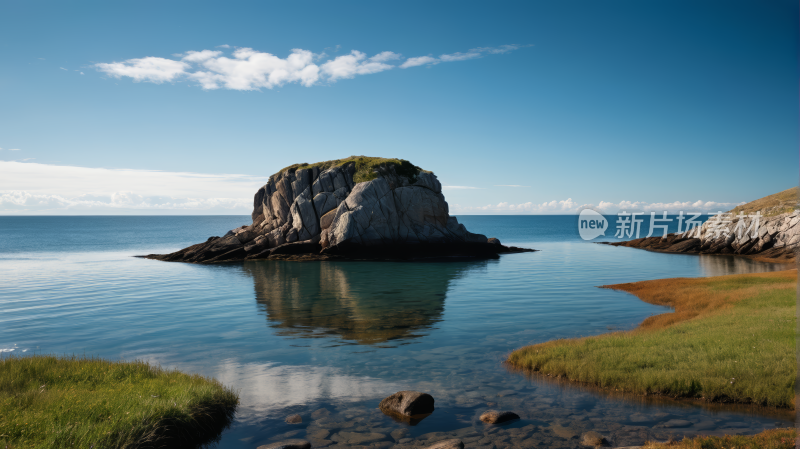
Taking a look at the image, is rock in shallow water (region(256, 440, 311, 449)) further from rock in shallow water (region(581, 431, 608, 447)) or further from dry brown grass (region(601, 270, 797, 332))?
dry brown grass (region(601, 270, 797, 332))

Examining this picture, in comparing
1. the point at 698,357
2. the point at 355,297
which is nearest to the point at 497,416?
the point at 698,357

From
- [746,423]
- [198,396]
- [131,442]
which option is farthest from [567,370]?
[131,442]

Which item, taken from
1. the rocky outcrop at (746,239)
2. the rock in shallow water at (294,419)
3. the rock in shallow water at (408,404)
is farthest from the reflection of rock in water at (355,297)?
the rocky outcrop at (746,239)

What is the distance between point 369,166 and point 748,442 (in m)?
70.0

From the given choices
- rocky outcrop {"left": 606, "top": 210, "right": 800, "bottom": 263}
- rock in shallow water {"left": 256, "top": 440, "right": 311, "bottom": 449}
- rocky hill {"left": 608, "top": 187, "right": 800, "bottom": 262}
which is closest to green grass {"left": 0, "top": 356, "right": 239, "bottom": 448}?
rock in shallow water {"left": 256, "top": 440, "right": 311, "bottom": 449}

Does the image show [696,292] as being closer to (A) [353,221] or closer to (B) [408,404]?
(B) [408,404]

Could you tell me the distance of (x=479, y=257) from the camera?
239 ft

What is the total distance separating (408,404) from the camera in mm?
13125

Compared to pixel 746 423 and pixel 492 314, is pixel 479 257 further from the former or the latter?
pixel 746 423

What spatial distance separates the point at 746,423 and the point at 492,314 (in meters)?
17.7

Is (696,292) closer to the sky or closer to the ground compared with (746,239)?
closer to the ground

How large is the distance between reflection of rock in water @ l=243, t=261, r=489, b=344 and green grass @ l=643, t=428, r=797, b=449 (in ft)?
48.2

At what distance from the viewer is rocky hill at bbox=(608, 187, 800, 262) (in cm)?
6994

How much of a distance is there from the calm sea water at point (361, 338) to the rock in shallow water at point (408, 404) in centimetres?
38
